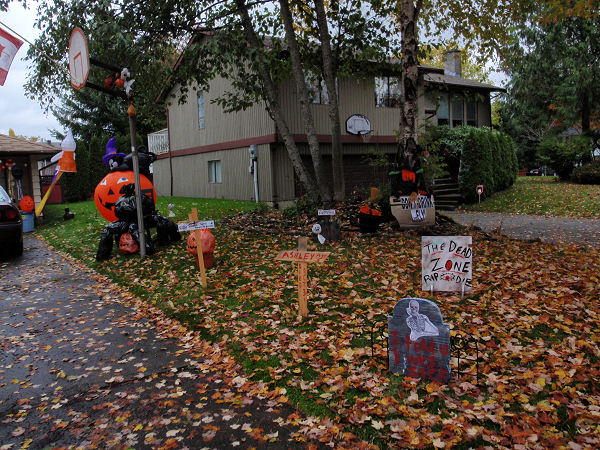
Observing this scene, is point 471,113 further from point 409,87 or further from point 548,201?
point 409,87

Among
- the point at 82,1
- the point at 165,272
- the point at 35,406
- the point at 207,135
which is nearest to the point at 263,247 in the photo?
the point at 165,272

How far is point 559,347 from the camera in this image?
179 inches

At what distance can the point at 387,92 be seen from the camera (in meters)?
20.1

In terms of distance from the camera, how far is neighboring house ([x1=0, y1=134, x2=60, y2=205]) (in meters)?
17.1

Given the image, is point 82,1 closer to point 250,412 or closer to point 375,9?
point 375,9

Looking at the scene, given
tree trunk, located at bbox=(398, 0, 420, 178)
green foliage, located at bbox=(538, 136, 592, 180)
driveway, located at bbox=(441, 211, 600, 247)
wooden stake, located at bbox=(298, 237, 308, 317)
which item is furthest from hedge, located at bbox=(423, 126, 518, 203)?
wooden stake, located at bbox=(298, 237, 308, 317)

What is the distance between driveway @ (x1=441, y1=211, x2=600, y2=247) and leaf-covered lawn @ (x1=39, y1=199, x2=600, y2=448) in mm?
1663

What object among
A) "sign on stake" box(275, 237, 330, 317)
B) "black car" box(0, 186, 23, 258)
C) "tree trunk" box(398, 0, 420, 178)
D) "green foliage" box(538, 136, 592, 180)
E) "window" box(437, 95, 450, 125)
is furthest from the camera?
"window" box(437, 95, 450, 125)

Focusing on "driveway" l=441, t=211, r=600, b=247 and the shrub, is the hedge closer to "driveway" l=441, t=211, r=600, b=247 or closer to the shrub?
"driveway" l=441, t=211, r=600, b=247

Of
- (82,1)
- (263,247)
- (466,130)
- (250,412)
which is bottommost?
(250,412)

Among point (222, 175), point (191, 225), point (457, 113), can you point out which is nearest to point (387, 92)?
point (457, 113)

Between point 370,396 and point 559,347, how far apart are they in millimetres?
2110

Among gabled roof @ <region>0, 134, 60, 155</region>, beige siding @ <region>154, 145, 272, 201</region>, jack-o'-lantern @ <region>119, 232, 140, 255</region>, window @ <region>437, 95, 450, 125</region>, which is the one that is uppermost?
window @ <region>437, 95, 450, 125</region>

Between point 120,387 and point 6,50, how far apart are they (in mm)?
6370
